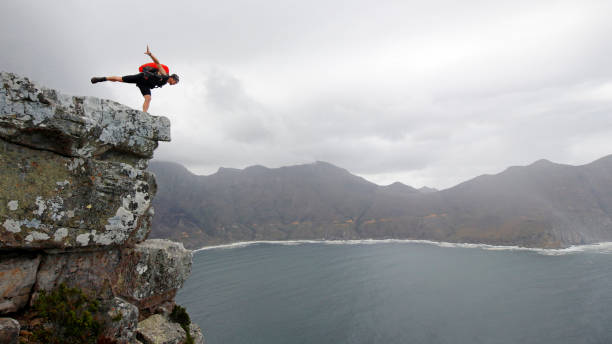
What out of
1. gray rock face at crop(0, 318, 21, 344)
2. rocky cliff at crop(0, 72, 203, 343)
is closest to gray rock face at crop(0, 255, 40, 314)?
rocky cliff at crop(0, 72, 203, 343)

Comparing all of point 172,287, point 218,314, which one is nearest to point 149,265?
point 172,287

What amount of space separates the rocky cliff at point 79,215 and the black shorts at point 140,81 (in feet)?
5.87

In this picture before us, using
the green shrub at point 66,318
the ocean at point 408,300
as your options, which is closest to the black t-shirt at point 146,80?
the green shrub at point 66,318

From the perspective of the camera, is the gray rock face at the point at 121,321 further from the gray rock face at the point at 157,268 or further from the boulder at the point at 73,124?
the boulder at the point at 73,124

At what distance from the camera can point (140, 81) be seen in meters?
12.0

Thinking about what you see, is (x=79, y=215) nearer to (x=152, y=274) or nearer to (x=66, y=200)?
Result: (x=66, y=200)

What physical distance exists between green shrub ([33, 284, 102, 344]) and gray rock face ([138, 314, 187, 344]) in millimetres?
2034

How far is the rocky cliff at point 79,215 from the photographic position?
26.2 ft

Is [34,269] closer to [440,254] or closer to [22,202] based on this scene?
[22,202]

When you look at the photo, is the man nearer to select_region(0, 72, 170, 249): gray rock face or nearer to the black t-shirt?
the black t-shirt

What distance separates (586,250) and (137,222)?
229 meters

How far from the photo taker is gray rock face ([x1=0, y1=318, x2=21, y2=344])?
7075 millimetres

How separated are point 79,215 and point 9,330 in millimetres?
3304

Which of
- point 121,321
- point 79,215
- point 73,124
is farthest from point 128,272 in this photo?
point 73,124
